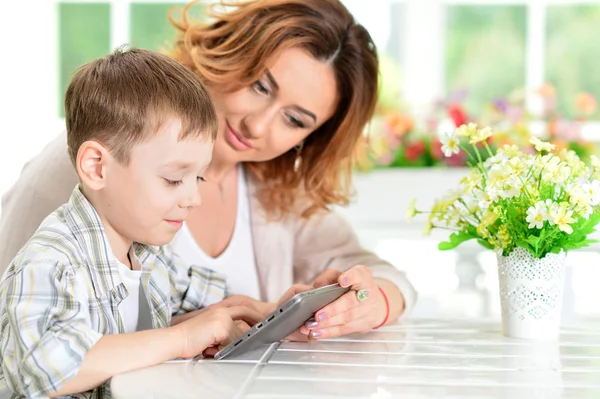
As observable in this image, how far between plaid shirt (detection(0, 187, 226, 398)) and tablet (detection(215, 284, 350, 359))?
23 cm

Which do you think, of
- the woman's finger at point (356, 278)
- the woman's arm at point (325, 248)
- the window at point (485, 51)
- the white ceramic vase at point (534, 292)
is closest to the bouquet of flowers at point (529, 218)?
the white ceramic vase at point (534, 292)

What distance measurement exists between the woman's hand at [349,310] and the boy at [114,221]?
0.17m

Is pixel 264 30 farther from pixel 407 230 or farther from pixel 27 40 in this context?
pixel 27 40

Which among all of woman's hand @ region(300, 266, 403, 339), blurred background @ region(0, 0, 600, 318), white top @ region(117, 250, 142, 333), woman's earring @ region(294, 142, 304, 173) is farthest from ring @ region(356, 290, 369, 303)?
blurred background @ region(0, 0, 600, 318)

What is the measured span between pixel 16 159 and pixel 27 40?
815 millimetres

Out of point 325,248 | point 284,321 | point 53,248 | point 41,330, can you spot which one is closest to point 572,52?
point 325,248

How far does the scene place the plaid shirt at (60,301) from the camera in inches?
50.8

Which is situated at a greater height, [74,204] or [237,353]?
[74,204]

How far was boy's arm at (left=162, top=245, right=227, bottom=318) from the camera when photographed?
1865 mm

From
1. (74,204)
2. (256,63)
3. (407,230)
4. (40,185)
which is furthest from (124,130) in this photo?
(407,230)

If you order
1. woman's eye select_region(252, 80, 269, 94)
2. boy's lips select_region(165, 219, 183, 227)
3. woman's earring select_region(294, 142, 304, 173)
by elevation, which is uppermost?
woman's eye select_region(252, 80, 269, 94)

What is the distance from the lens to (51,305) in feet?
4.37

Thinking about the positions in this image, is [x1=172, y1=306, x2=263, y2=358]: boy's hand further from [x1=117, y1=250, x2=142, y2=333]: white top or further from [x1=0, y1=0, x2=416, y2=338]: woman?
[x1=0, y1=0, x2=416, y2=338]: woman

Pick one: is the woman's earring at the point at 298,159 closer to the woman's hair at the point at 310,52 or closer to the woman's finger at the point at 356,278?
the woman's hair at the point at 310,52
